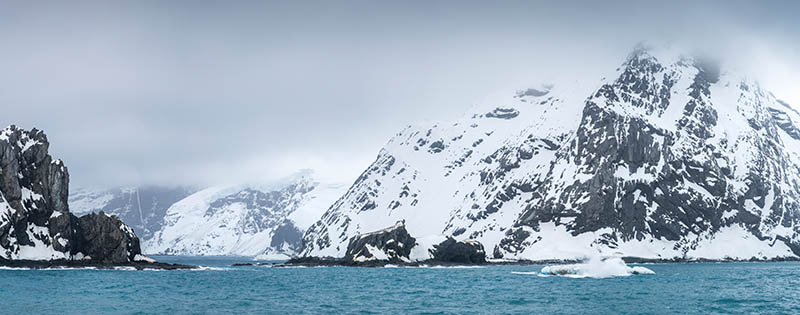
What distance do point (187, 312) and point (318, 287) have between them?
4744 cm

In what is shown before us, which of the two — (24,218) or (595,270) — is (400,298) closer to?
(595,270)

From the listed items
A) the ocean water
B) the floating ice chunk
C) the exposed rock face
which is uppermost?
the exposed rock face

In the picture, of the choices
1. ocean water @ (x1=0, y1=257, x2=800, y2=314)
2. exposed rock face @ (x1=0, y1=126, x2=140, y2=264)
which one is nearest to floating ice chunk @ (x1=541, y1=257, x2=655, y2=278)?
ocean water @ (x1=0, y1=257, x2=800, y2=314)

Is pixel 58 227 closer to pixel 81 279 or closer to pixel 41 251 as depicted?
pixel 41 251

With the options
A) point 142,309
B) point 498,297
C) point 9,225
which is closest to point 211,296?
point 142,309

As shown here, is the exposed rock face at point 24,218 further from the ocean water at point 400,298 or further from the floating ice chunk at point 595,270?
the floating ice chunk at point 595,270

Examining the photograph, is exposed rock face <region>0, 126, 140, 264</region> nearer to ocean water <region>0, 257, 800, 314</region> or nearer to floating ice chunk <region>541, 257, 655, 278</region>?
ocean water <region>0, 257, 800, 314</region>

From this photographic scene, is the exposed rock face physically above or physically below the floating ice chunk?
above

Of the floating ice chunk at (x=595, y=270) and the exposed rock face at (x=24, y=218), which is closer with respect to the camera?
the floating ice chunk at (x=595, y=270)

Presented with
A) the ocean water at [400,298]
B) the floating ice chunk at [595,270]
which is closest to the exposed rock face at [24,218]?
the ocean water at [400,298]

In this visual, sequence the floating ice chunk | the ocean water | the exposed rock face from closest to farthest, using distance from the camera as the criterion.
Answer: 1. the ocean water
2. the floating ice chunk
3. the exposed rock face

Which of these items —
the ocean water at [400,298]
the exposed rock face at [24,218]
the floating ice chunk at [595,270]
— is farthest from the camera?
the exposed rock face at [24,218]

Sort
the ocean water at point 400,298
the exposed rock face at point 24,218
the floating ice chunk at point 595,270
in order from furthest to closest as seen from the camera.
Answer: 1. the exposed rock face at point 24,218
2. the floating ice chunk at point 595,270
3. the ocean water at point 400,298

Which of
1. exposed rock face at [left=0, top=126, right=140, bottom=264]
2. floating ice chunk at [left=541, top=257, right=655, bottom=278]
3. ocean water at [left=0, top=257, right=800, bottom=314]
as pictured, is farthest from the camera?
exposed rock face at [left=0, top=126, right=140, bottom=264]
